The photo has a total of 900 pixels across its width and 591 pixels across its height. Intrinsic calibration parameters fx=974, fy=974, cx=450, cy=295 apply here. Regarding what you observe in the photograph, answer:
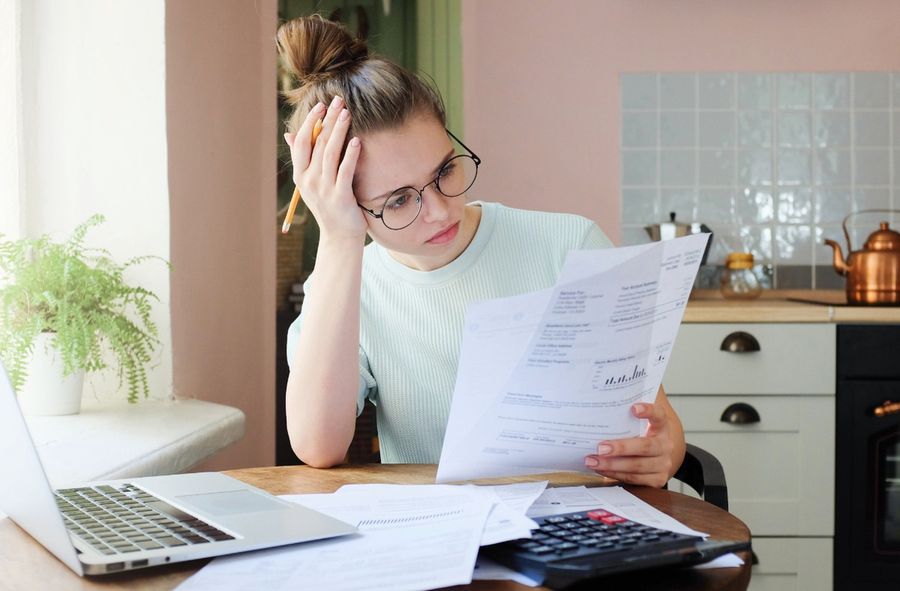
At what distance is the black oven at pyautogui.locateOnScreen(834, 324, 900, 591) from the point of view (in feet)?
8.38

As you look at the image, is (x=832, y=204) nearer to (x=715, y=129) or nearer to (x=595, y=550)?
(x=715, y=129)

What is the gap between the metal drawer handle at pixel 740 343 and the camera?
258 cm

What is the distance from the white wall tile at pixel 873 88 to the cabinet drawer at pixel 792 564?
146 centimetres

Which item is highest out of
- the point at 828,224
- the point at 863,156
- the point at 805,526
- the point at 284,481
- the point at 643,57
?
the point at 643,57

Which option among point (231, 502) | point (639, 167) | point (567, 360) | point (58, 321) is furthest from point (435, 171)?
point (639, 167)

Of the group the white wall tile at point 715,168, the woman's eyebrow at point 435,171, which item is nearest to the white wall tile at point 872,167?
the white wall tile at point 715,168

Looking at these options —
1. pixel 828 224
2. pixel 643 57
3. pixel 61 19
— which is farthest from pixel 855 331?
pixel 61 19

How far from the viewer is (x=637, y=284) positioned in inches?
35.7

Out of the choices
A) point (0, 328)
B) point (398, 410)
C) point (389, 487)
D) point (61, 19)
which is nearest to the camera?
point (389, 487)

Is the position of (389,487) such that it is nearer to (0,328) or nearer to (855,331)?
(0,328)

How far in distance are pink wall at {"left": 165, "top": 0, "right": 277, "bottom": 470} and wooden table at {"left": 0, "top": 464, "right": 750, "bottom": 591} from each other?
91 cm

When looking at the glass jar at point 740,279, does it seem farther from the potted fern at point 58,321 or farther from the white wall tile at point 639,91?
the potted fern at point 58,321

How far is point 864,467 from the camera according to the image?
2.57m

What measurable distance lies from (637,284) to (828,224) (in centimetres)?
253
